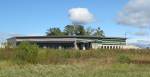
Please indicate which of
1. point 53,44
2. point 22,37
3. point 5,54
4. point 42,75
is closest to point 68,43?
point 53,44

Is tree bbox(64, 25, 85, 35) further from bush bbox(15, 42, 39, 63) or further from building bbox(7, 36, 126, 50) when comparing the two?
bush bbox(15, 42, 39, 63)

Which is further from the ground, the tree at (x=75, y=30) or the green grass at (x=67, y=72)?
the tree at (x=75, y=30)

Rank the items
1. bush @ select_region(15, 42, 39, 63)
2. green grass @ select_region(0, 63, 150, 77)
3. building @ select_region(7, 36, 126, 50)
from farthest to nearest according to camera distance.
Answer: building @ select_region(7, 36, 126, 50) < bush @ select_region(15, 42, 39, 63) < green grass @ select_region(0, 63, 150, 77)

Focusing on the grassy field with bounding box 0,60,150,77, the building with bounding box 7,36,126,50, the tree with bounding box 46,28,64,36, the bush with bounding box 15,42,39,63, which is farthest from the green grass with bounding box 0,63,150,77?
the tree with bounding box 46,28,64,36

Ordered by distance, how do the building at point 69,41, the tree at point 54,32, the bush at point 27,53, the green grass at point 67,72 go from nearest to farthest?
the green grass at point 67,72
the bush at point 27,53
the building at point 69,41
the tree at point 54,32

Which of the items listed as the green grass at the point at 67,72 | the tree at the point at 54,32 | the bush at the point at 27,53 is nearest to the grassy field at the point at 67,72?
the green grass at the point at 67,72

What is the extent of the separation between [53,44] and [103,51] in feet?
100

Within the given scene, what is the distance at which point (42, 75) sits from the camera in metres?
21.4

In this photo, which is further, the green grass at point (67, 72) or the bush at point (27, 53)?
the bush at point (27, 53)

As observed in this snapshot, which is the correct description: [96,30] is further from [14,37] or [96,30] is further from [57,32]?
[14,37]

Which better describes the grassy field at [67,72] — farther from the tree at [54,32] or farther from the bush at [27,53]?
the tree at [54,32]

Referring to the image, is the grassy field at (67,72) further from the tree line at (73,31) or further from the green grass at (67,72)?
the tree line at (73,31)

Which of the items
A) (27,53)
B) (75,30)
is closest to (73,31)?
(75,30)

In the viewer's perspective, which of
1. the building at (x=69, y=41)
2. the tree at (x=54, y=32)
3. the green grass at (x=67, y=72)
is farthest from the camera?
the tree at (x=54, y=32)
